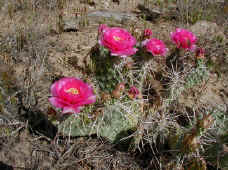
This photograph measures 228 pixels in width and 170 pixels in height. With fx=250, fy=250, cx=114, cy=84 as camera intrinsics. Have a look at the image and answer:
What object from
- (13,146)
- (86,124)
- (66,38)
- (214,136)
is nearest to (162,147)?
(214,136)

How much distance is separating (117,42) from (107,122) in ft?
1.66

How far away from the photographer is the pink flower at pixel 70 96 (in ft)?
3.85

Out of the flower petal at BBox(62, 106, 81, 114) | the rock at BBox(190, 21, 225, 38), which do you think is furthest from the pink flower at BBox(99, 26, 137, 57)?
the rock at BBox(190, 21, 225, 38)

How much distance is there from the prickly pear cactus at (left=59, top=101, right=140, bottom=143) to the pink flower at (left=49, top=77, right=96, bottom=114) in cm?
27

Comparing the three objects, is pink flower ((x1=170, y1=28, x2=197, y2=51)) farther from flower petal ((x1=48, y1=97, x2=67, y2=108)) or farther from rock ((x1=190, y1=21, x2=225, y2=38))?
rock ((x1=190, y1=21, x2=225, y2=38))

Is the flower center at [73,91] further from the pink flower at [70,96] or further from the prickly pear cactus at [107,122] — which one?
the prickly pear cactus at [107,122]

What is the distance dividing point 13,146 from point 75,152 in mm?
388

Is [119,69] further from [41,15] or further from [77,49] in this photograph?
[41,15]

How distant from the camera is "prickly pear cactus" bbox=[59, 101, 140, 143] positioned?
1.53m

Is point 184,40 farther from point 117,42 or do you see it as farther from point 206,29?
point 206,29

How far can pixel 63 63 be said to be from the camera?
7.44ft

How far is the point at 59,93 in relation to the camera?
1.21 metres

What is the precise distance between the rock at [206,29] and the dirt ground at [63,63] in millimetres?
17

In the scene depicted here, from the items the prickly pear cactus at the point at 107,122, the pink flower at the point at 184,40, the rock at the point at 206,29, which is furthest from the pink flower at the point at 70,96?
the rock at the point at 206,29
